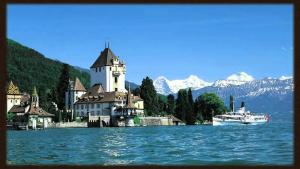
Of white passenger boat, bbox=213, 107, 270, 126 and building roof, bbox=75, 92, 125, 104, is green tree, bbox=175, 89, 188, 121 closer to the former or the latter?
white passenger boat, bbox=213, 107, 270, 126

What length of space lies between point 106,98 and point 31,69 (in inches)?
2220

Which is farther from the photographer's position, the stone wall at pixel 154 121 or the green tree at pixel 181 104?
the green tree at pixel 181 104

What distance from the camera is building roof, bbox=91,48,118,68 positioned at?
9172 cm

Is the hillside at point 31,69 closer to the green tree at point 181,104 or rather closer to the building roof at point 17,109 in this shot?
the green tree at point 181,104

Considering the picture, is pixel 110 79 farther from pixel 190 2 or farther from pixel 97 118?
pixel 190 2

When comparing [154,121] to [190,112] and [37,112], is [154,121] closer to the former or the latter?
[190,112]

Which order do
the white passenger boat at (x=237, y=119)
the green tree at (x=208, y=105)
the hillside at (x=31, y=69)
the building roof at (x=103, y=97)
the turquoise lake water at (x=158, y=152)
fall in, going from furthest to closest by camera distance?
1. the hillside at (x=31, y=69)
2. the green tree at (x=208, y=105)
3. the white passenger boat at (x=237, y=119)
4. the building roof at (x=103, y=97)
5. the turquoise lake water at (x=158, y=152)

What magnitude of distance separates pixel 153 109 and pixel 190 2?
273ft

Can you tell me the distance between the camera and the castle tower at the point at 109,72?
89.5m

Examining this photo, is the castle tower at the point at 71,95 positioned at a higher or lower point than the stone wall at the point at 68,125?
higher

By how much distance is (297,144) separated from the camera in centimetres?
245

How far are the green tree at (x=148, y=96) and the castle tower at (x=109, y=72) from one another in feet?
18.8

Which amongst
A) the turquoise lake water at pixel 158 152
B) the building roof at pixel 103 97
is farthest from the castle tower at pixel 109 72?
the turquoise lake water at pixel 158 152

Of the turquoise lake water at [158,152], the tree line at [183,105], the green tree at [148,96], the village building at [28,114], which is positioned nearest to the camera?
the turquoise lake water at [158,152]
